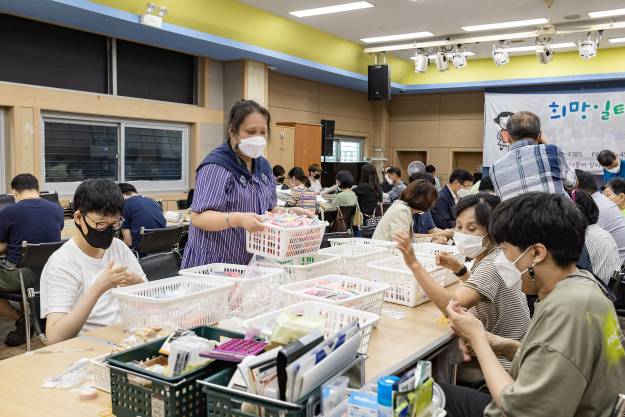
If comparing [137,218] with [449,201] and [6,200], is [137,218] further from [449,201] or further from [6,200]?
[449,201]

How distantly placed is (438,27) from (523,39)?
1444 millimetres

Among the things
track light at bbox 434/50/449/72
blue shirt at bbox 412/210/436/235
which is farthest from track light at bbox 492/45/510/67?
blue shirt at bbox 412/210/436/235

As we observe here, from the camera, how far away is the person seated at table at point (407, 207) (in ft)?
12.7

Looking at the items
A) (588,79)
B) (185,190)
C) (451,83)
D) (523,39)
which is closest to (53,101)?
(185,190)

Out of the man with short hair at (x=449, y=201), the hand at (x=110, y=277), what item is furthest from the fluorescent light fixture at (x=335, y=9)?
the hand at (x=110, y=277)

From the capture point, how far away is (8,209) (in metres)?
4.12

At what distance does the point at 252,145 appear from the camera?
2.50 meters

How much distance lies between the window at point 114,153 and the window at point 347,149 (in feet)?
12.6

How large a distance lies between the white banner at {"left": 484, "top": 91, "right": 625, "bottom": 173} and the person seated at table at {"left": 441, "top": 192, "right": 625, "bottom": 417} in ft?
29.4

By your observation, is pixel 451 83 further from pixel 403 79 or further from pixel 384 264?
pixel 384 264

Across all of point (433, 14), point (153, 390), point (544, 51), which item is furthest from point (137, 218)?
point (544, 51)

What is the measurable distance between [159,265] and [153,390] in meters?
1.45

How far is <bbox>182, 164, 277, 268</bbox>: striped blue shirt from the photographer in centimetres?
239

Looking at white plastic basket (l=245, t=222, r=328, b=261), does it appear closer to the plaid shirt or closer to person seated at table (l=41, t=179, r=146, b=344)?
person seated at table (l=41, t=179, r=146, b=344)
